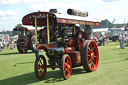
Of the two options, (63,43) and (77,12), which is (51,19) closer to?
(63,43)

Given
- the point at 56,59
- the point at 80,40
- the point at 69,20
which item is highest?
the point at 69,20

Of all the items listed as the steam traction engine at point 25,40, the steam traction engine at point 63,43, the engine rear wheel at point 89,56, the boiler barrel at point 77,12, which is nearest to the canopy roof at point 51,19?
the steam traction engine at point 63,43

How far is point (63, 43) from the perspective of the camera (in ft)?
29.7

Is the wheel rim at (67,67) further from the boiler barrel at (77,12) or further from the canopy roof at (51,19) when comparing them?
the boiler barrel at (77,12)

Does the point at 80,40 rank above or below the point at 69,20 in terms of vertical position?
below

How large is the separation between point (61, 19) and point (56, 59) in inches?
57.5

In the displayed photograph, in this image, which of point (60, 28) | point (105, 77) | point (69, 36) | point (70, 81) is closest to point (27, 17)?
point (60, 28)

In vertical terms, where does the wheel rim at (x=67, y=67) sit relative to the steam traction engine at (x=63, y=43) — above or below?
below

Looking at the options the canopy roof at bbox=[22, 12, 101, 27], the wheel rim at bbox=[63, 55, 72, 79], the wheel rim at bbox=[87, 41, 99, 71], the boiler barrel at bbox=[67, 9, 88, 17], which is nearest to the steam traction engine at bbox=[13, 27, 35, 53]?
the boiler barrel at bbox=[67, 9, 88, 17]

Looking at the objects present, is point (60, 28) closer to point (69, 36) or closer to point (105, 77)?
point (69, 36)

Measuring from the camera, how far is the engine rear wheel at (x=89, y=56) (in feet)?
30.5

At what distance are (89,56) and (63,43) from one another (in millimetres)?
1399

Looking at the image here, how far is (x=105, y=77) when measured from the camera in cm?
820

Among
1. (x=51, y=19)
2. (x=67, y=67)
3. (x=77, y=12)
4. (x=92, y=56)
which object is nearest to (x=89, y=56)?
(x=92, y=56)
